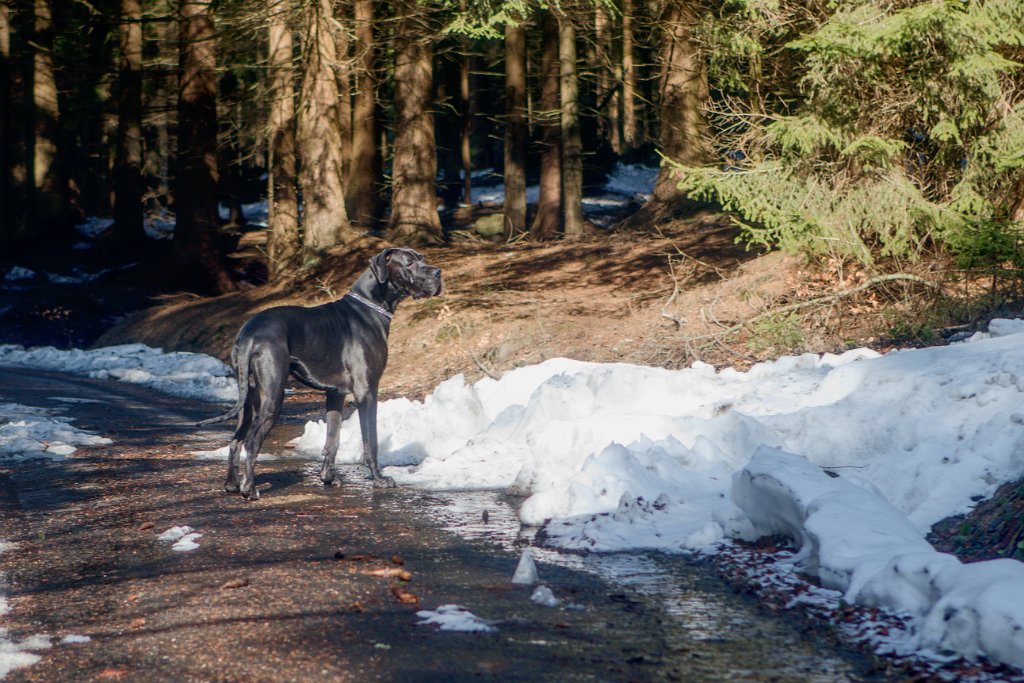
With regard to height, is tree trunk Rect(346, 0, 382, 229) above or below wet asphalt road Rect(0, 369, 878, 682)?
above

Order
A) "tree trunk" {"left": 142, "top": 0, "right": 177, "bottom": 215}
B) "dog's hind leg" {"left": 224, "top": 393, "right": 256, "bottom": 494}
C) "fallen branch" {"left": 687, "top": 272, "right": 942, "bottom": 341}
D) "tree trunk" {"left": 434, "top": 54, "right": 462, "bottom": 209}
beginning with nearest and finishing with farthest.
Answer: "dog's hind leg" {"left": 224, "top": 393, "right": 256, "bottom": 494}
"fallen branch" {"left": 687, "top": 272, "right": 942, "bottom": 341}
"tree trunk" {"left": 142, "top": 0, "right": 177, "bottom": 215}
"tree trunk" {"left": 434, "top": 54, "right": 462, "bottom": 209}

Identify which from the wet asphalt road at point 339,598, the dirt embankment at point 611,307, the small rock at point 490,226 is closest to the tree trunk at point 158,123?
the small rock at point 490,226

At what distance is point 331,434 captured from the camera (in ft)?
29.2

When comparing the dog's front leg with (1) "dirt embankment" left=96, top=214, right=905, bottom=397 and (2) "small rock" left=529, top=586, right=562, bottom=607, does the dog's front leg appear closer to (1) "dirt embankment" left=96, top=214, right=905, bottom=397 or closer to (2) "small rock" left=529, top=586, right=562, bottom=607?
(2) "small rock" left=529, top=586, right=562, bottom=607

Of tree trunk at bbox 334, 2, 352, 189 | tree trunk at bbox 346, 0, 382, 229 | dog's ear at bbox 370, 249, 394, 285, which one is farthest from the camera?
tree trunk at bbox 346, 0, 382, 229

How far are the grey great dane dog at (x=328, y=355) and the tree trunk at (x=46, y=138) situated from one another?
1123 inches

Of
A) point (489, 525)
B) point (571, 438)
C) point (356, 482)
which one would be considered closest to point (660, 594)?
point (489, 525)

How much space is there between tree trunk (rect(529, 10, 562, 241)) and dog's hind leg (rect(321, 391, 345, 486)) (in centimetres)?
1557

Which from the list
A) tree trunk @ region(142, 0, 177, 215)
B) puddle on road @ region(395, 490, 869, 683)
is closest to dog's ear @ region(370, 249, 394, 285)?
puddle on road @ region(395, 490, 869, 683)

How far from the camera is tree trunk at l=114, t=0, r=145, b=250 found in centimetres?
3200

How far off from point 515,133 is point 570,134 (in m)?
2.23

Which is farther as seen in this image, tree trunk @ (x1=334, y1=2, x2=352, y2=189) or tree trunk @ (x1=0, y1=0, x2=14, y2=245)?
tree trunk @ (x1=0, y1=0, x2=14, y2=245)

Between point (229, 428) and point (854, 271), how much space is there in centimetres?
876

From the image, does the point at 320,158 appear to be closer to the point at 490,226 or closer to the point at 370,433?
the point at 490,226
